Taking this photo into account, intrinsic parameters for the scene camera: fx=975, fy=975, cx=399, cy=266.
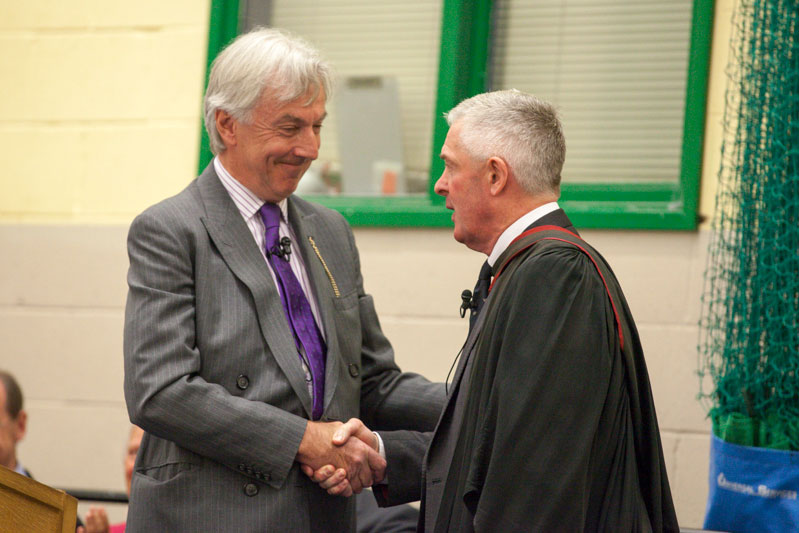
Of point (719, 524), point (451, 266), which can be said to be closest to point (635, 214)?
point (451, 266)

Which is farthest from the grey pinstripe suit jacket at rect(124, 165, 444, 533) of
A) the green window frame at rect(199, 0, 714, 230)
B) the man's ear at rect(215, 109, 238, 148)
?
the green window frame at rect(199, 0, 714, 230)

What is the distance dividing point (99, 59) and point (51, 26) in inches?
10.2

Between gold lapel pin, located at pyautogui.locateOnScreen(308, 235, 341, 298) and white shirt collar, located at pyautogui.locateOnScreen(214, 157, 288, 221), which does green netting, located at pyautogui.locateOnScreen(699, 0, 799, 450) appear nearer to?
gold lapel pin, located at pyautogui.locateOnScreen(308, 235, 341, 298)

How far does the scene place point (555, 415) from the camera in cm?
158

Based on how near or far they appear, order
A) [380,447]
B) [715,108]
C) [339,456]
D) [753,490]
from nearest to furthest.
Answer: [339,456], [380,447], [753,490], [715,108]

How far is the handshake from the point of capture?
187cm

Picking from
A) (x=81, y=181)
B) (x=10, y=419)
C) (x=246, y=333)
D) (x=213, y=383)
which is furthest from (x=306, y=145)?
(x=81, y=181)

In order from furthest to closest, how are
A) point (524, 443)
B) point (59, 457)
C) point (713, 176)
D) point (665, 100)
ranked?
point (59, 457) → point (665, 100) → point (713, 176) → point (524, 443)

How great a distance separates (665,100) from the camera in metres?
3.28

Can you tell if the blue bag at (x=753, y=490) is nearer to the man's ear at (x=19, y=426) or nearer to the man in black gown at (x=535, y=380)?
the man in black gown at (x=535, y=380)

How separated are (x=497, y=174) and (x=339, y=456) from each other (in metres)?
0.62

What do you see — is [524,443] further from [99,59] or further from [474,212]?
[99,59]

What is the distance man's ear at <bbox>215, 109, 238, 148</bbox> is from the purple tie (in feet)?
0.51

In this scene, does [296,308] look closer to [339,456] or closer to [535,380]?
[339,456]
